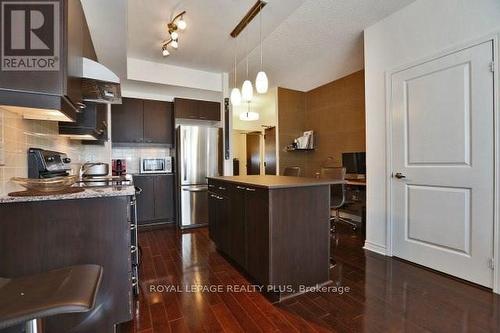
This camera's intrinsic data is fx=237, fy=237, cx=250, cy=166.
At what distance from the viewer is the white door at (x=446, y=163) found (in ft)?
6.63

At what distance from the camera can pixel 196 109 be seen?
449 centimetres

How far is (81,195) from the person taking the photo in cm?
140

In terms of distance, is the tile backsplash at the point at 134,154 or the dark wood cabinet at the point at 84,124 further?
the tile backsplash at the point at 134,154

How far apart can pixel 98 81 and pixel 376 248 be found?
3339 millimetres

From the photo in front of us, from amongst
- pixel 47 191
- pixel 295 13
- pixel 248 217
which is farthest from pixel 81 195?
pixel 295 13

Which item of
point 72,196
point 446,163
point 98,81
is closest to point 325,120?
point 446,163

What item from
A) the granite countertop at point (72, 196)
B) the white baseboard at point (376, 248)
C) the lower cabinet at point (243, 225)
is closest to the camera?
the granite countertop at point (72, 196)

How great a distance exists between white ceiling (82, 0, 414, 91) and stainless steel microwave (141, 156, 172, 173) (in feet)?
4.95

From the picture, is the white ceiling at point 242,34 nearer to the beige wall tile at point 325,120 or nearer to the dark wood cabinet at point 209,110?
the beige wall tile at point 325,120

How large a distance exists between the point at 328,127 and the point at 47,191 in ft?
14.6

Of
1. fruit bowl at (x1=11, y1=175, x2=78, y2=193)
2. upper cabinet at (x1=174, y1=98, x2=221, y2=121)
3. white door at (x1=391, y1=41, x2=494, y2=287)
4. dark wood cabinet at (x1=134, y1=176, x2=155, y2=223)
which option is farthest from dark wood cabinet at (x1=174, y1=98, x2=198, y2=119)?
white door at (x1=391, y1=41, x2=494, y2=287)

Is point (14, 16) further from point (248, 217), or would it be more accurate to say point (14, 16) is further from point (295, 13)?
point (295, 13)

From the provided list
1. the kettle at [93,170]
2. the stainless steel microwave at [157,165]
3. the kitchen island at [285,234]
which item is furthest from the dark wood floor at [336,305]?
the stainless steel microwave at [157,165]

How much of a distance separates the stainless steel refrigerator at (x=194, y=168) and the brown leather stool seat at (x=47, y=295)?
10.1 feet
